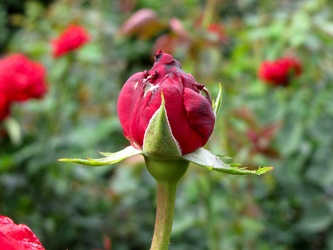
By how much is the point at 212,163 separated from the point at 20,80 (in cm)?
149

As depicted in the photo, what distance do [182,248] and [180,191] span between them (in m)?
0.23

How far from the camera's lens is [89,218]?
2.21 m

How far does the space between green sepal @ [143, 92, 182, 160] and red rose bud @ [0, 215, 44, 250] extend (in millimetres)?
112

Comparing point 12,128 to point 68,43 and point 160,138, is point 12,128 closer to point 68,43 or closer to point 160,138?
point 68,43

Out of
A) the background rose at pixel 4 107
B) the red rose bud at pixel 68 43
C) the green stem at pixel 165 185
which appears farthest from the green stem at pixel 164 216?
Result: the red rose bud at pixel 68 43

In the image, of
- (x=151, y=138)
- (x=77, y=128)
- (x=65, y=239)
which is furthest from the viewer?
(x=77, y=128)

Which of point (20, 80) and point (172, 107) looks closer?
point (172, 107)

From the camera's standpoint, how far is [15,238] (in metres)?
0.47

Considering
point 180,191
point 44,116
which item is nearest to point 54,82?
point 44,116

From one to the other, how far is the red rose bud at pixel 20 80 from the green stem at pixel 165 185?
4.54 feet

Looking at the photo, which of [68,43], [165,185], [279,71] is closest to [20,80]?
[68,43]

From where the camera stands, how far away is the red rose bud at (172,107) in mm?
525

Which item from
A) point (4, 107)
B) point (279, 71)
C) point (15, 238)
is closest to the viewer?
point (15, 238)

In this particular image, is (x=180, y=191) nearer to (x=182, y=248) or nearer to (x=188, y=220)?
(x=182, y=248)
